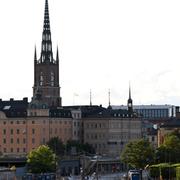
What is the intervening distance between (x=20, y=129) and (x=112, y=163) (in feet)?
69.9

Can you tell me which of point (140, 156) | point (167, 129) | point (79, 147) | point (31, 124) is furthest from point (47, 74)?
point (140, 156)

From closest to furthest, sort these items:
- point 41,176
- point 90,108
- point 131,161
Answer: point 41,176
point 131,161
point 90,108

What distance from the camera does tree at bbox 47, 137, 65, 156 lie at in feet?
386

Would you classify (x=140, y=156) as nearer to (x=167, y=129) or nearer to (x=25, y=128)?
(x=167, y=129)

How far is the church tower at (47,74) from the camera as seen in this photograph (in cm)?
13300

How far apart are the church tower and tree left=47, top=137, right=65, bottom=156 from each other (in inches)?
468

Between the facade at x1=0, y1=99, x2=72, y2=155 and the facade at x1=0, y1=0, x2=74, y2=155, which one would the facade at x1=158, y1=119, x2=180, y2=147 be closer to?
the facade at x1=0, y1=0, x2=74, y2=155

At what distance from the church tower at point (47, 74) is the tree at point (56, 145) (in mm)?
11890

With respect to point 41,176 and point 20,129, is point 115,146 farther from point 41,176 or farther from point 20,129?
point 41,176

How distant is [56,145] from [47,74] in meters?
16.6

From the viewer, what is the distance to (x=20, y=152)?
4840 inches

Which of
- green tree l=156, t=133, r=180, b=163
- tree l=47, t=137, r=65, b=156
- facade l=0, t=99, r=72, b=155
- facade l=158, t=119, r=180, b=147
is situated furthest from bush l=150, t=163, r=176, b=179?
facade l=0, t=99, r=72, b=155

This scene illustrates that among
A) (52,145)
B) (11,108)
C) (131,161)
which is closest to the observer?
(131,161)

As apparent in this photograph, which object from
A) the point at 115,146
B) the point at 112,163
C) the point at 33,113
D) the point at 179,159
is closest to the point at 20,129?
the point at 33,113
